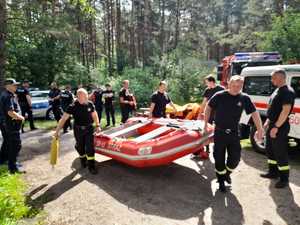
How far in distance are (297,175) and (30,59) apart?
18.0 metres

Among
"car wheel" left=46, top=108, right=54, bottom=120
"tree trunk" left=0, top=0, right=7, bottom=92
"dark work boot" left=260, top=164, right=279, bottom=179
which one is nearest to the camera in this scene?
"dark work boot" left=260, top=164, right=279, bottom=179

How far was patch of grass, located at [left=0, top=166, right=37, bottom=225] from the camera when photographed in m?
4.51

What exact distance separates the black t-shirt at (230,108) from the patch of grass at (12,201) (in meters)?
3.11

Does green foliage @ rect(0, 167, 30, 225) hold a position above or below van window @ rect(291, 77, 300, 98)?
below

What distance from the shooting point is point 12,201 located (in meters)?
4.91

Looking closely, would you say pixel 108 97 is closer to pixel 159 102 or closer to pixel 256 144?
pixel 159 102

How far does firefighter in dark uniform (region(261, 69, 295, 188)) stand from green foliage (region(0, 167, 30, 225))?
13.0ft

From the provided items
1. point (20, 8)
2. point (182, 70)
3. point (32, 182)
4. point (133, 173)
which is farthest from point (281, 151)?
point (182, 70)

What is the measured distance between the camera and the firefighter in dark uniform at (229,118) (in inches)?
200

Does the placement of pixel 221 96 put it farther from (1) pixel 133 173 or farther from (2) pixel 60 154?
(2) pixel 60 154

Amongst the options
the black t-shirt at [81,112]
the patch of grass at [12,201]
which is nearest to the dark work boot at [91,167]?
the black t-shirt at [81,112]

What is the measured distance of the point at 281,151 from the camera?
17.6ft

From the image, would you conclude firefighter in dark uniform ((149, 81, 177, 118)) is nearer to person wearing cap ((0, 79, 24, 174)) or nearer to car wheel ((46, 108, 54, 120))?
person wearing cap ((0, 79, 24, 174))

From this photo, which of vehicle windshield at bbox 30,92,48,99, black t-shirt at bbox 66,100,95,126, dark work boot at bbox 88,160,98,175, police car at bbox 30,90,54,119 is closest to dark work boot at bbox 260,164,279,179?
dark work boot at bbox 88,160,98,175
